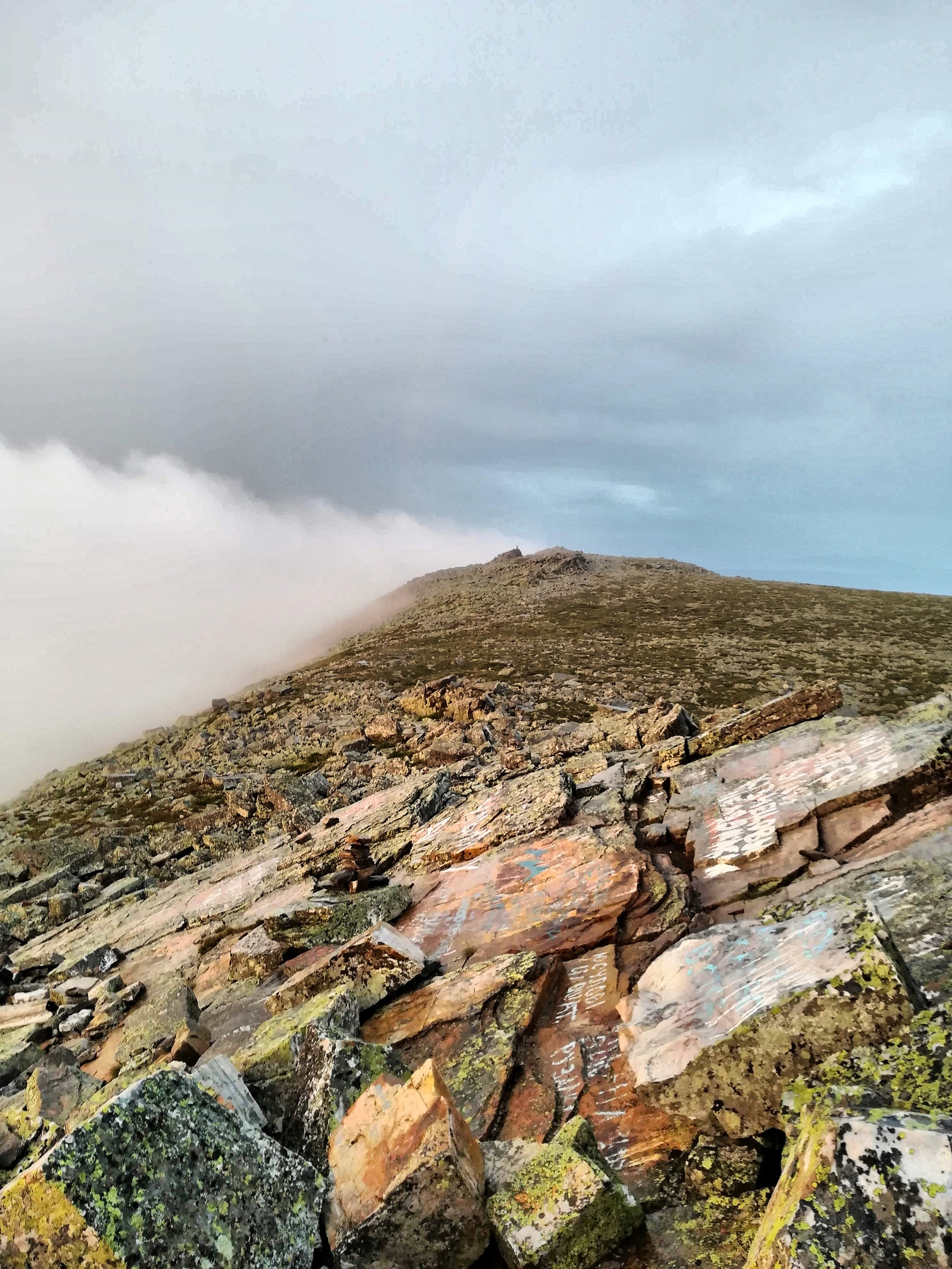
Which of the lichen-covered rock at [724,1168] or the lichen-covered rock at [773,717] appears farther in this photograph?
the lichen-covered rock at [773,717]

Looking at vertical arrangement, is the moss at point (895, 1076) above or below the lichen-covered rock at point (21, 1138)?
above

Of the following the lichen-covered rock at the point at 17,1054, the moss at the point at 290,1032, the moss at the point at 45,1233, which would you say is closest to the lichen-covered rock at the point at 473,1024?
the moss at the point at 290,1032

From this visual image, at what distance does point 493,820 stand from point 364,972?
628 cm

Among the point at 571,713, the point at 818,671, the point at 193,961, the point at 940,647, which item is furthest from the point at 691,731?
the point at 940,647

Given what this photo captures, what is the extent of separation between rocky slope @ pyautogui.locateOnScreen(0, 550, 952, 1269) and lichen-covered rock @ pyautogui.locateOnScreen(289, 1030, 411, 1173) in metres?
0.03

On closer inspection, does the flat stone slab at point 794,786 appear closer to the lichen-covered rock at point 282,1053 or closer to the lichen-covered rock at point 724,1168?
the lichen-covered rock at point 724,1168

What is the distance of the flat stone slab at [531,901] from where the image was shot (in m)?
10.8

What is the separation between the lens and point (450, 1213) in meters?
5.20

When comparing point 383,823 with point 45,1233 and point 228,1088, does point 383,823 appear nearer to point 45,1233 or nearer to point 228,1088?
point 228,1088

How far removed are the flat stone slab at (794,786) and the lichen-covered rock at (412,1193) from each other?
687cm

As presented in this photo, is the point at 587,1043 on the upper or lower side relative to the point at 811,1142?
lower

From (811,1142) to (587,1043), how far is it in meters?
4.40

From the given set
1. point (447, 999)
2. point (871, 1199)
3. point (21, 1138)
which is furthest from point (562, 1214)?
point (21, 1138)

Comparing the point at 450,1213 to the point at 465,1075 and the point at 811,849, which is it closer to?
the point at 465,1075
